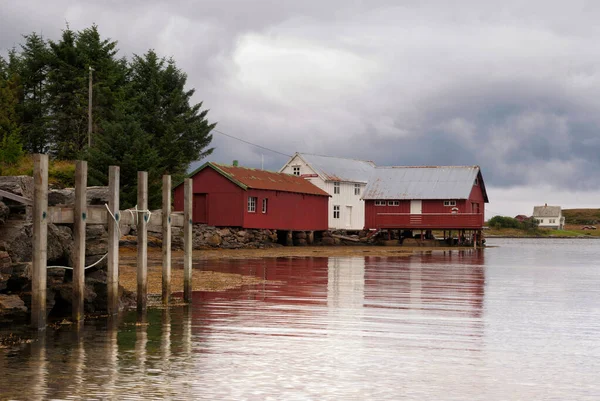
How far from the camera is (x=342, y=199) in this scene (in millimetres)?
76438

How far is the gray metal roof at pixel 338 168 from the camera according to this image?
76.4 m

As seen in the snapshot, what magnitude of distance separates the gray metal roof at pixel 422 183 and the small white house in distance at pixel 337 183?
3070 millimetres

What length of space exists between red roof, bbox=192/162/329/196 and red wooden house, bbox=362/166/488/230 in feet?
18.1

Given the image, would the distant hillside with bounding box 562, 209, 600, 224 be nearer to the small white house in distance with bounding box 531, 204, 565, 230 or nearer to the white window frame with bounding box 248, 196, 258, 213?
Answer: the small white house in distance with bounding box 531, 204, 565, 230

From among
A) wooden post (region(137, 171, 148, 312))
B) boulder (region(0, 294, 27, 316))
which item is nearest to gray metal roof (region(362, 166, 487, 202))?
wooden post (region(137, 171, 148, 312))

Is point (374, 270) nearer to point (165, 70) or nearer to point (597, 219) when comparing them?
point (165, 70)

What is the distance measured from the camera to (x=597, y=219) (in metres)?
177

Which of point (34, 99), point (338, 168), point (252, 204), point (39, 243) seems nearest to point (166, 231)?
point (39, 243)

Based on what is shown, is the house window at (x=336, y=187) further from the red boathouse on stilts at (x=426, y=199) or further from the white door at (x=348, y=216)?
the red boathouse on stilts at (x=426, y=199)

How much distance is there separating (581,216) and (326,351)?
180 m

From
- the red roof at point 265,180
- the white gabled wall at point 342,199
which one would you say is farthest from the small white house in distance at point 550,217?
the red roof at point 265,180

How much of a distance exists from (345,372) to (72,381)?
3730mm

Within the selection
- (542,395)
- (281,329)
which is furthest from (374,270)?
(542,395)

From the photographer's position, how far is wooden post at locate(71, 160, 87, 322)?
15.3m
